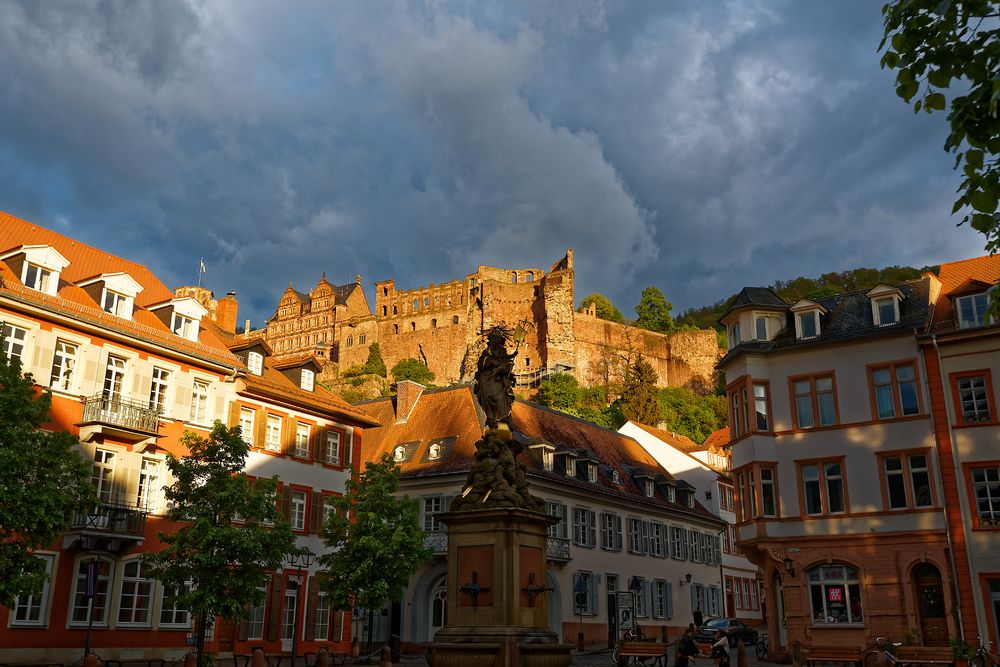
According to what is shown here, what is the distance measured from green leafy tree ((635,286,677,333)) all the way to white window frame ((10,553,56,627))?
345 ft

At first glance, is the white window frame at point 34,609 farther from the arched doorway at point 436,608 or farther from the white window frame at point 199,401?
the arched doorway at point 436,608

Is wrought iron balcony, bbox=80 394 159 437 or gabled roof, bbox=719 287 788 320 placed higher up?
gabled roof, bbox=719 287 788 320

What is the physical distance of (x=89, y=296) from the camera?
29438mm

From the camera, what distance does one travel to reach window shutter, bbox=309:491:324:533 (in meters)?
34.6

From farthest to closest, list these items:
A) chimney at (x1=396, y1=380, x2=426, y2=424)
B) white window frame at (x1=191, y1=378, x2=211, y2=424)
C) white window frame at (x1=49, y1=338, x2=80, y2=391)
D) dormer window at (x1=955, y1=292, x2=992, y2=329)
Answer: chimney at (x1=396, y1=380, x2=426, y2=424) < white window frame at (x1=191, y1=378, x2=211, y2=424) < dormer window at (x1=955, y1=292, x2=992, y2=329) < white window frame at (x1=49, y1=338, x2=80, y2=391)

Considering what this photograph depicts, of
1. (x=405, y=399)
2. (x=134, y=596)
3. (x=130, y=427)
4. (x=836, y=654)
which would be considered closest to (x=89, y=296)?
(x=130, y=427)

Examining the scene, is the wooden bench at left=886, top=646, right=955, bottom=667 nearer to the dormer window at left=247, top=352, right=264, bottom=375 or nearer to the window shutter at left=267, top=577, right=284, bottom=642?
the window shutter at left=267, top=577, right=284, bottom=642

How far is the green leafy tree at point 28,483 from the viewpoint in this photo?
Answer: 19266 millimetres

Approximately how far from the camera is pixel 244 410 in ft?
Answer: 109

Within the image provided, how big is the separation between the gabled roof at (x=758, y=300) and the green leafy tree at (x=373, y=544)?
13519 millimetres

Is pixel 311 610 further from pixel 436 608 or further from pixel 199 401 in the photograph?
pixel 199 401

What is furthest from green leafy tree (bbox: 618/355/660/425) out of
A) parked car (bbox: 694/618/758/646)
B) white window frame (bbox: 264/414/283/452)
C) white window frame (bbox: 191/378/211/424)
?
white window frame (bbox: 191/378/211/424)

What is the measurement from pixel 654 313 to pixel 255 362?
99368 mm

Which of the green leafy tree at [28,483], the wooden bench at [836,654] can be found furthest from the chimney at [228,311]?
the wooden bench at [836,654]
